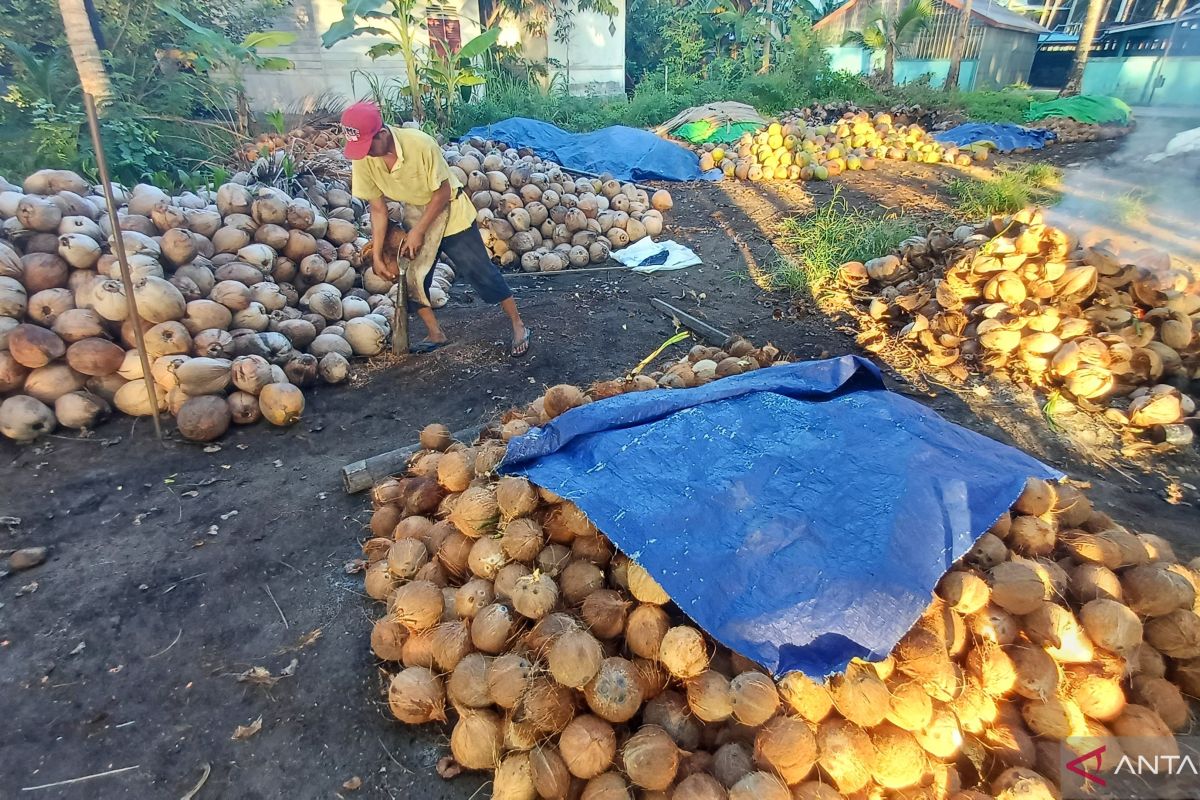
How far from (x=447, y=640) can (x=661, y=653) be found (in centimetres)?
78

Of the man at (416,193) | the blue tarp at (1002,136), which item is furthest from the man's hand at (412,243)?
the blue tarp at (1002,136)

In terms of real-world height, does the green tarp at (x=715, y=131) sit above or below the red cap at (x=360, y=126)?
below

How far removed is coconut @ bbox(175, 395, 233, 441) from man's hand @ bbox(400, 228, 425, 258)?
5.76ft

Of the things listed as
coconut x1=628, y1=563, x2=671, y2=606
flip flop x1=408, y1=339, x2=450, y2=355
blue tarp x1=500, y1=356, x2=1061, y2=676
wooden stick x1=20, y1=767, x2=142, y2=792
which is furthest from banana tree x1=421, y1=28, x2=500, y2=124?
wooden stick x1=20, y1=767, x2=142, y2=792

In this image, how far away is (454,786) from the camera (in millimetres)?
2121

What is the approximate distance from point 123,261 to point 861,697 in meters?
4.53

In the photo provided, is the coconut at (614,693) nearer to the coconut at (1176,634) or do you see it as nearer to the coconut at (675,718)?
the coconut at (675,718)

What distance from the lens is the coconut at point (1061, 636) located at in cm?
204

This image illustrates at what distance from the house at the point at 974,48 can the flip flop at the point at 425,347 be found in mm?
21053

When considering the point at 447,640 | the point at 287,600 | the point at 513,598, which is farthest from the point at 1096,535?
the point at 287,600

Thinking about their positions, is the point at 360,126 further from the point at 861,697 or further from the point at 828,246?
the point at 828,246

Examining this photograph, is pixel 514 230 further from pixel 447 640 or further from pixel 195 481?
pixel 447 640

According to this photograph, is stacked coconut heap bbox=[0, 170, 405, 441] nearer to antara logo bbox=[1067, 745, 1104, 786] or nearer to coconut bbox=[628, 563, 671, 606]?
coconut bbox=[628, 563, 671, 606]

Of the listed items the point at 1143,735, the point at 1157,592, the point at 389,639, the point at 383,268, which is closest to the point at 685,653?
the point at 389,639
